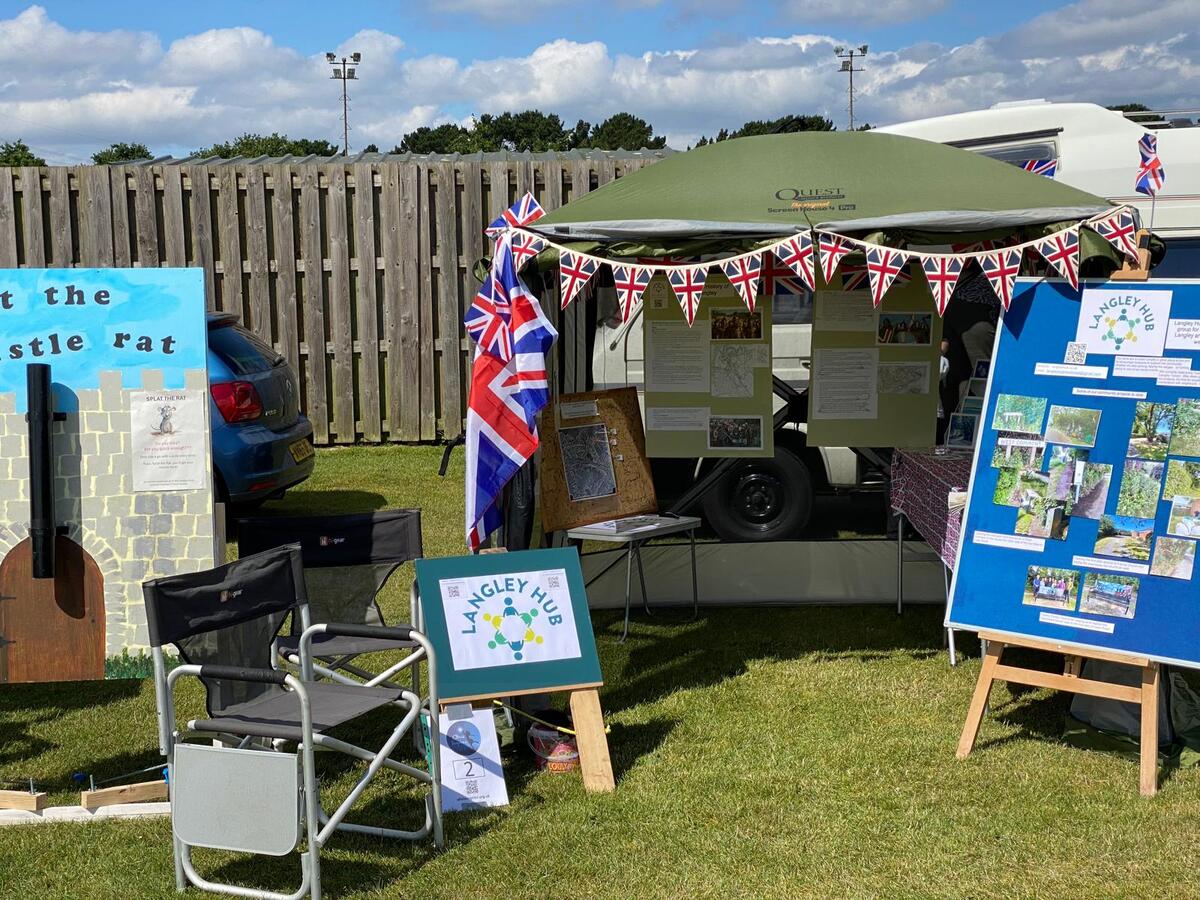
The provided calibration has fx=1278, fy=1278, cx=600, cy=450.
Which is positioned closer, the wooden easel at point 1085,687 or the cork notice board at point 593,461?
the wooden easel at point 1085,687

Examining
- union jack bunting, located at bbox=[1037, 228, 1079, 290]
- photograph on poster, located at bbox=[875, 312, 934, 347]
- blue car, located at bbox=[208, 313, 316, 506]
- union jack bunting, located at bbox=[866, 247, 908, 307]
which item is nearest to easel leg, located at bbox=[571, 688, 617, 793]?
union jack bunting, located at bbox=[866, 247, 908, 307]

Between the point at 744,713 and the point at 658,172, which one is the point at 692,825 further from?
the point at 658,172

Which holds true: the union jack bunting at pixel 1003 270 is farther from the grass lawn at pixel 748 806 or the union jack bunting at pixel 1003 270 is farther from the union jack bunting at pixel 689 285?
the grass lawn at pixel 748 806

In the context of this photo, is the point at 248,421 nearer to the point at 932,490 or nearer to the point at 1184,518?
the point at 932,490

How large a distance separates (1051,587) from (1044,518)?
25 cm

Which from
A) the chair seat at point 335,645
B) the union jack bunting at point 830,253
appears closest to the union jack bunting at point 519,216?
the union jack bunting at point 830,253

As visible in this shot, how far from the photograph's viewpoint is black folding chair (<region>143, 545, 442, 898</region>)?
11.4ft

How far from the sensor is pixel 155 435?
14.7 ft

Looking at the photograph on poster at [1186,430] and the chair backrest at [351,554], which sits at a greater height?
the photograph on poster at [1186,430]

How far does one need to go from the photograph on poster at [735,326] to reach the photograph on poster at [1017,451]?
163 centimetres

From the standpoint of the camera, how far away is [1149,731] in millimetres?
4301

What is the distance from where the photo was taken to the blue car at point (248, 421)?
757cm

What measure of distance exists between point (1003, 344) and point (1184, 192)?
2967 millimetres

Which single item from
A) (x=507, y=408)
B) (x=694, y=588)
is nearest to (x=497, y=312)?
(x=507, y=408)
